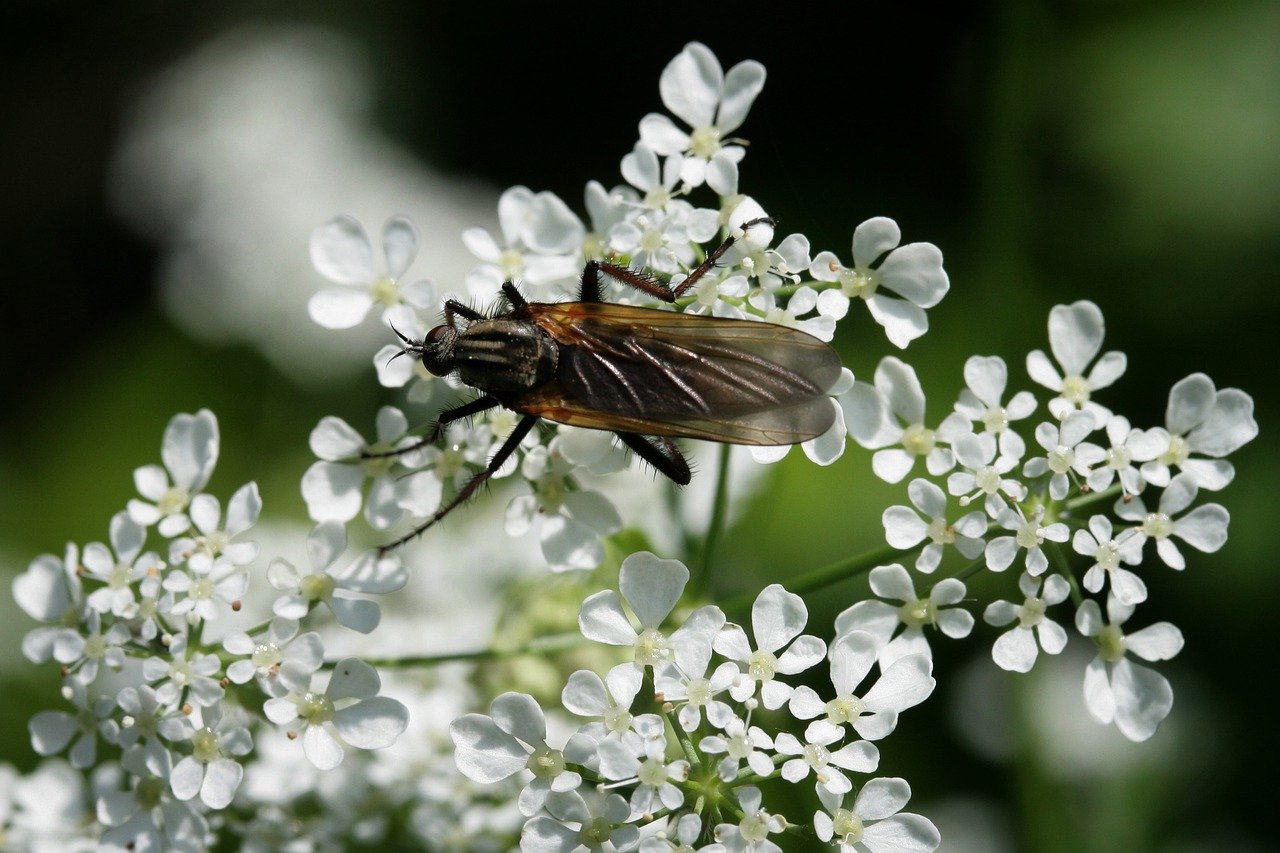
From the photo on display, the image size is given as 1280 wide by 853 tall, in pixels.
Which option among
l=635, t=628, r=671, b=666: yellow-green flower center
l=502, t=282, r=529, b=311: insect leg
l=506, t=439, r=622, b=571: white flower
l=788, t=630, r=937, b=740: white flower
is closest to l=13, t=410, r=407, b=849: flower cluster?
l=506, t=439, r=622, b=571: white flower

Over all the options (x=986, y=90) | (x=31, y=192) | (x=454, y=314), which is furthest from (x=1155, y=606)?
(x=31, y=192)

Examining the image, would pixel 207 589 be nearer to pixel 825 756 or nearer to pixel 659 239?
pixel 659 239

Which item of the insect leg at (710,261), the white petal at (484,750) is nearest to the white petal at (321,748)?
the white petal at (484,750)

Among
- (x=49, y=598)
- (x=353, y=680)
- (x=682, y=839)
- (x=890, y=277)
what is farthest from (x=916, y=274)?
(x=49, y=598)

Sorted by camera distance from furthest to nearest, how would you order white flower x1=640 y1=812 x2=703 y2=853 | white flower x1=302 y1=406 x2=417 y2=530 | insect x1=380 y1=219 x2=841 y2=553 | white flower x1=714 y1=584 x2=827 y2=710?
white flower x1=302 y1=406 x2=417 y2=530 → insect x1=380 y1=219 x2=841 y2=553 → white flower x1=714 y1=584 x2=827 y2=710 → white flower x1=640 y1=812 x2=703 y2=853

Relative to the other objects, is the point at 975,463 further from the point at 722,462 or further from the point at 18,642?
the point at 18,642

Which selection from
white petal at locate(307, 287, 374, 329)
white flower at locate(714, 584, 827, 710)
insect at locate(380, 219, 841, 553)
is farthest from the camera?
white petal at locate(307, 287, 374, 329)

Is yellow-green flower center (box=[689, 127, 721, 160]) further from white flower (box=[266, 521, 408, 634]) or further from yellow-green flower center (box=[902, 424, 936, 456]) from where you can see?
white flower (box=[266, 521, 408, 634])
